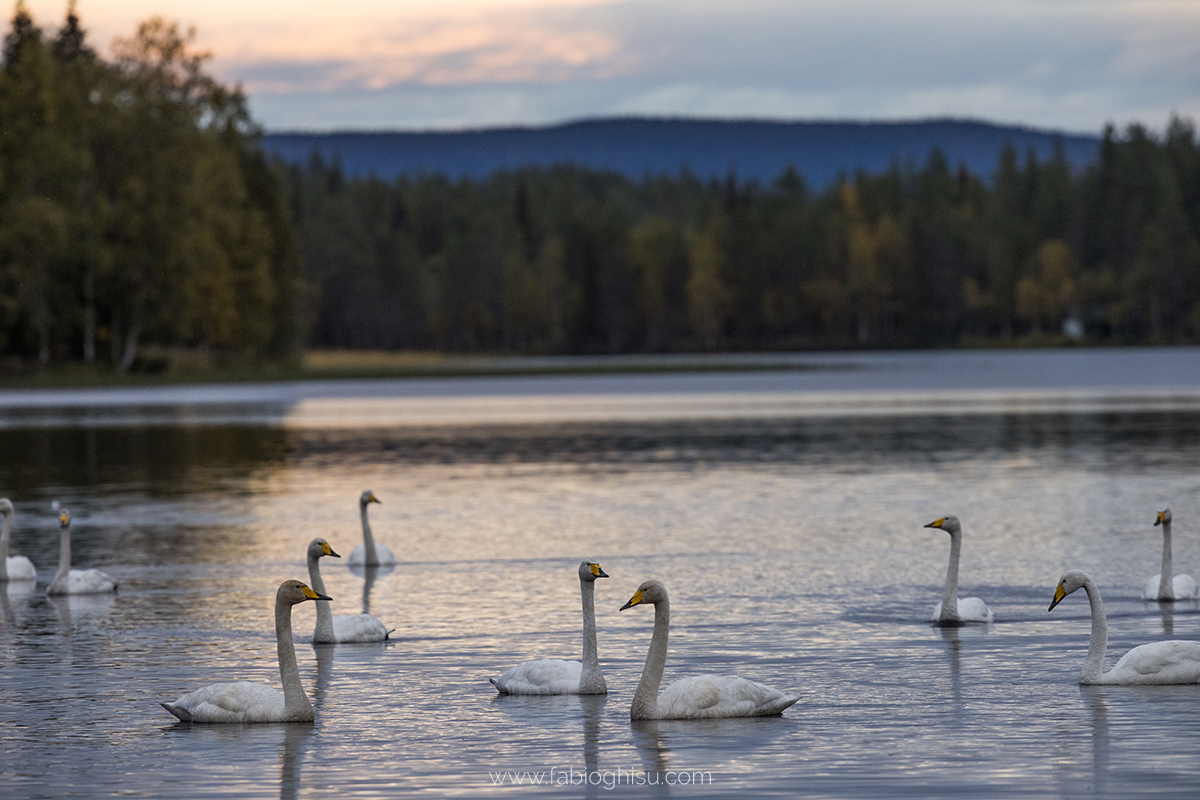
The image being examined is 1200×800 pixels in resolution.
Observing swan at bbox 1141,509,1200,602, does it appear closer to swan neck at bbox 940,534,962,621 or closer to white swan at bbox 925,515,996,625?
white swan at bbox 925,515,996,625

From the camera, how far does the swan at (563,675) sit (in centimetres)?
1402

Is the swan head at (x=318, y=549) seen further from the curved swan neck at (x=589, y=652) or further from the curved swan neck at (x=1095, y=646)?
the curved swan neck at (x=1095, y=646)

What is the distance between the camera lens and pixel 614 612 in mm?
19219

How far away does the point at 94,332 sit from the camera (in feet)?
313

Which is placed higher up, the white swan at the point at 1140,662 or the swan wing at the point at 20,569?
the white swan at the point at 1140,662

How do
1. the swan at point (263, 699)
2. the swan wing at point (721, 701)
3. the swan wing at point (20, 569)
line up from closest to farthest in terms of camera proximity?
the swan wing at point (721, 701) → the swan at point (263, 699) → the swan wing at point (20, 569)

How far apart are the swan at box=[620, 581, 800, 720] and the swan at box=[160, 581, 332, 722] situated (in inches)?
101

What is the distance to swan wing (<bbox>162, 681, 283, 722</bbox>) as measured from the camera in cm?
1334

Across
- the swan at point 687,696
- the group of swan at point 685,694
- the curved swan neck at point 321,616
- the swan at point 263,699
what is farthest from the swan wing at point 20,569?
the swan at point 687,696

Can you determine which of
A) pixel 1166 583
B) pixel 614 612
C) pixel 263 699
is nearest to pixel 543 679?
pixel 263 699

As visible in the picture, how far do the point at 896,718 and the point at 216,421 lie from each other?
181ft

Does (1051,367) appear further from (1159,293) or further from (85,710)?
(85,710)

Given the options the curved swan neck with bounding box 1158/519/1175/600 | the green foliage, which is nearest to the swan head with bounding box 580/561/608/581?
the curved swan neck with bounding box 1158/519/1175/600

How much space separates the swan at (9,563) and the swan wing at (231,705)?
958 centimetres
